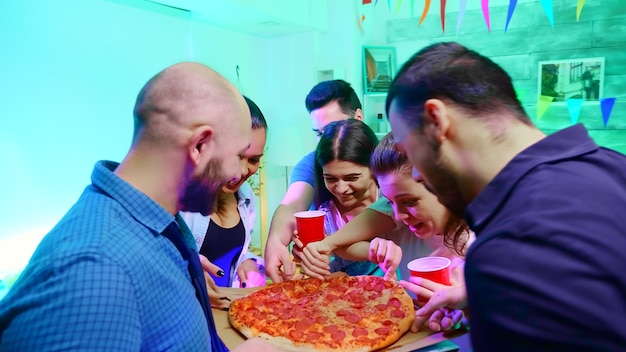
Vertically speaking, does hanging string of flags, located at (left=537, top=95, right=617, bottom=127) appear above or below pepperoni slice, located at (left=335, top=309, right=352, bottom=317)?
above

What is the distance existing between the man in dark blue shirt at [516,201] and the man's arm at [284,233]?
1031 millimetres

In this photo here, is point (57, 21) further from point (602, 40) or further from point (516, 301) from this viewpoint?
point (602, 40)

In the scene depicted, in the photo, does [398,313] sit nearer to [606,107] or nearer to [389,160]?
[389,160]

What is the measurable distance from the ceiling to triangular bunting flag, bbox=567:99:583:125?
2375 millimetres

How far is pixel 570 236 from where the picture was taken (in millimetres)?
624

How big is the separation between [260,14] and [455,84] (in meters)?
3.24

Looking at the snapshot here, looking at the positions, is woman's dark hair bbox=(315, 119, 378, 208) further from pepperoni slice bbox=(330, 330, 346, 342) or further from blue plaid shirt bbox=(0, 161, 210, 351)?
blue plaid shirt bbox=(0, 161, 210, 351)

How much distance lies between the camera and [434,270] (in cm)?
132

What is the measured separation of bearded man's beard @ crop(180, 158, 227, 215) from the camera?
104 cm

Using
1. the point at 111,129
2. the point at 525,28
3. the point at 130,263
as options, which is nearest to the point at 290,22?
the point at 111,129

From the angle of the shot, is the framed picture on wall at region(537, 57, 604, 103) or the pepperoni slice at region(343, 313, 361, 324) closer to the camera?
the pepperoni slice at region(343, 313, 361, 324)

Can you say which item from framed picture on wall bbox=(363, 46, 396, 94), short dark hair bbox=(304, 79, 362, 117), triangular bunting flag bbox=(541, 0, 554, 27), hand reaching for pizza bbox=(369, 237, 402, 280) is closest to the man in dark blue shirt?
hand reaching for pizza bbox=(369, 237, 402, 280)

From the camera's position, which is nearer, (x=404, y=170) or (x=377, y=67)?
(x=404, y=170)

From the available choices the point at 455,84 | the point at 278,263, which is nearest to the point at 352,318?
the point at 278,263
